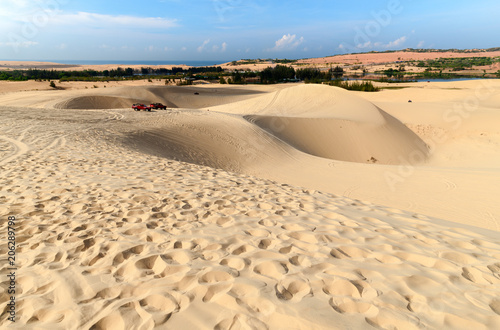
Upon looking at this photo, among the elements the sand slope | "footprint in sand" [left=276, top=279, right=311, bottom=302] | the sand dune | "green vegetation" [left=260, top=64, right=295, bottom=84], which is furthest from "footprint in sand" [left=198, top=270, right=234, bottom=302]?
"green vegetation" [left=260, top=64, right=295, bottom=84]

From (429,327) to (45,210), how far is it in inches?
198

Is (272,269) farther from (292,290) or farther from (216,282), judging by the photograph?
(216,282)

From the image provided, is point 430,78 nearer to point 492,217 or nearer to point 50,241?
point 492,217

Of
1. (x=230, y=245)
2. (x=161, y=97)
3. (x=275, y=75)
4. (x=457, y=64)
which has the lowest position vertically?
(x=230, y=245)

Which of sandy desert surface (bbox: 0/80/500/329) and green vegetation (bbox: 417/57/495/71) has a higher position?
green vegetation (bbox: 417/57/495/71)

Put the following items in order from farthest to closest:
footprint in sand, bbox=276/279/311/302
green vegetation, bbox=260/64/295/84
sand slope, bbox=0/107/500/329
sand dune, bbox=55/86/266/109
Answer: green vegetation, bbox=260/64/295/84 → sand dune, bbox=55/86/266/109 → footprint in sand, bbox=276/279/311/302 → sand slope, bbox=0/107/500/329

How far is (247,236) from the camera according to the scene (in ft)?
12.2

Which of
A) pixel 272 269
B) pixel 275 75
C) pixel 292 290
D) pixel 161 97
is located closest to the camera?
pixel 292 290

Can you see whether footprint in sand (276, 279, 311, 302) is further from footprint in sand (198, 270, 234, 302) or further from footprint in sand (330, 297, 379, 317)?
footprint in sand (198, 270, 234, 302)

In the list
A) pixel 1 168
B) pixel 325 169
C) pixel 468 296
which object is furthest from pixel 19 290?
pixel 325 169

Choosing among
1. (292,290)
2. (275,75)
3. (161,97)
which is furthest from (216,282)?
(275,75)

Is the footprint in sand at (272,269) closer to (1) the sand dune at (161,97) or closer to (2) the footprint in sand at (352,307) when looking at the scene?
(2) the footprint in sand at (352,307)

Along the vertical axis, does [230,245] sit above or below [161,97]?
below

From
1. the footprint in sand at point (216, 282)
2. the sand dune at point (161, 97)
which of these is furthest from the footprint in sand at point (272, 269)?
the sand dune at point (161, 97)
